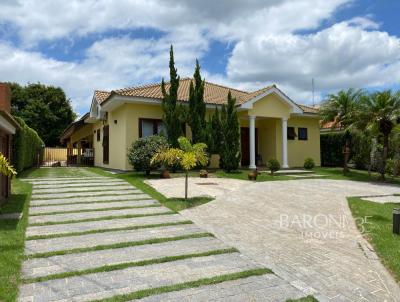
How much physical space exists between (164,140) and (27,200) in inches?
263

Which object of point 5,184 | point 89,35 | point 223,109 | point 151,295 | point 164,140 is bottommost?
point 151,295

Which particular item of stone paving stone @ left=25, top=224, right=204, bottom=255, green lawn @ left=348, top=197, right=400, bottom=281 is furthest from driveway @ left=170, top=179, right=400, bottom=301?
stone paving stone @ left=25, top=224, right=204, bottom=255

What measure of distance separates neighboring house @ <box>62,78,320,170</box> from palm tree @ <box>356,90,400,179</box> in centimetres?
434

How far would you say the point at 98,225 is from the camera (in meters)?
6.86

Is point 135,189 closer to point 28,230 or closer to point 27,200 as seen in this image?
point 27,200

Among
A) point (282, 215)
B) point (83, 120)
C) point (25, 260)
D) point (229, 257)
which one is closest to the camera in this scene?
point (25, 260)

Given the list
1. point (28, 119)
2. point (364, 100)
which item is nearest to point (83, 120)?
point (364, 100)

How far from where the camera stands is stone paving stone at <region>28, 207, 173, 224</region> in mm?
7214

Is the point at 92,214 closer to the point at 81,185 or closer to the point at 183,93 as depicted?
the point at 81,185

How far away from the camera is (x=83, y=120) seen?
23484 mm

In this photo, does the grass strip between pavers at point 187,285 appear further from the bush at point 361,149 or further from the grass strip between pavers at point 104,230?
→ the bush at point 361,149

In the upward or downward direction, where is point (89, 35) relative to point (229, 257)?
upward

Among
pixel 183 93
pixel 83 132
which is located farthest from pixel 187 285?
pixel 83 132

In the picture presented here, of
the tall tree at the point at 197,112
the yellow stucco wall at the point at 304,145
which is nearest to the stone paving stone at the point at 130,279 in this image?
the tall tree at the point at 197,112
